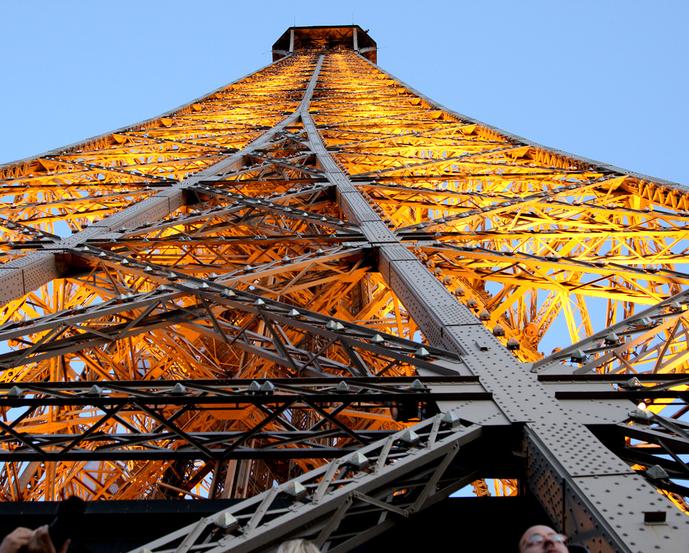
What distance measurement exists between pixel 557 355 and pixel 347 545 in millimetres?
2474

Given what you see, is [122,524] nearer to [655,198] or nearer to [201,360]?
[201,360]

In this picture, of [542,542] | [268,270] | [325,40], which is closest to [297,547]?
[542,542]

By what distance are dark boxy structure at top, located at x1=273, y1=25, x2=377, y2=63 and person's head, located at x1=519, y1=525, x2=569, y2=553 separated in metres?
50.8

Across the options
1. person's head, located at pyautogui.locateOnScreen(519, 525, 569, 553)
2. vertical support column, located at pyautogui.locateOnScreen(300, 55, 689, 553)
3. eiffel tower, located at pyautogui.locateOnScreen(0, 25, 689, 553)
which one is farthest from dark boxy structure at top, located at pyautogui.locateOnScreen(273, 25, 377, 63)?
person's head, located at pyautogui.locateOnScreen(519, 525, 569, 553)

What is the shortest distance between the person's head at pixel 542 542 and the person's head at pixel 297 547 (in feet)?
2.90

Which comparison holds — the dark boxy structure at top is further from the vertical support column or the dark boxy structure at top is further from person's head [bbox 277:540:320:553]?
person's head [bbox 277:540:320:553]

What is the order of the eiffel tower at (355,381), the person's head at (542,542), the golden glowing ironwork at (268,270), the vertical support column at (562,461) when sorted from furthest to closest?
1. the golden glowing ironwork at (268,270)
2. the eiffel tower at (355,381)
3. the vertical support column at (562,461)
4. the person's head at (542,542)

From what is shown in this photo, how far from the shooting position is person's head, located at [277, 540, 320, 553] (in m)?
3.25

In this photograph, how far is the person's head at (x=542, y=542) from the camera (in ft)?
9.27

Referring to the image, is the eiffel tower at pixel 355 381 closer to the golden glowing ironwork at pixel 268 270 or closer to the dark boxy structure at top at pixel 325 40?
the golden glowing ironwork at pixel 268 270

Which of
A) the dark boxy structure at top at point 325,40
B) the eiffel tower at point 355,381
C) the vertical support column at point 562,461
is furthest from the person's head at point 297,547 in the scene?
the dark boxy structure at top at point 325,40

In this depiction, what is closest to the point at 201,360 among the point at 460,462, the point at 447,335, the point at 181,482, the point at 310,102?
the point at 181,482

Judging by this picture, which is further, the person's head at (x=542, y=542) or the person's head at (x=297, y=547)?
the person's head at (x=297, y=547)

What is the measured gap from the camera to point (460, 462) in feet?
14.9
